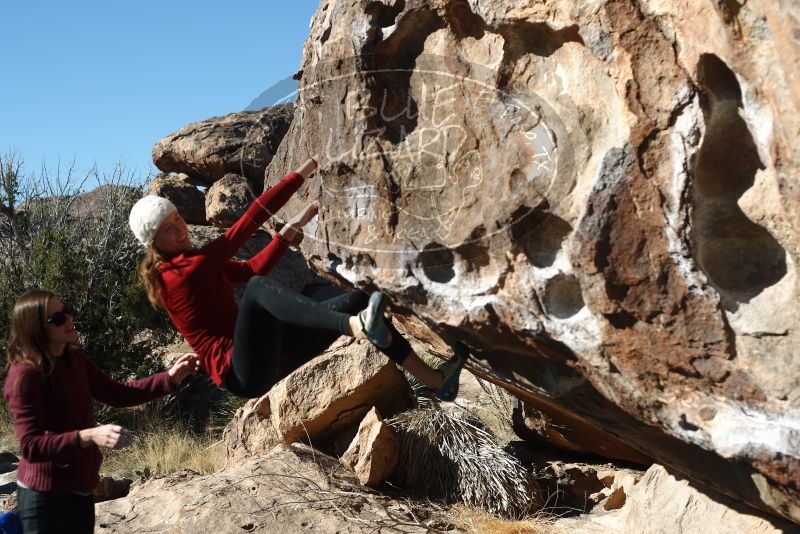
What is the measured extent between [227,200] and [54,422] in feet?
25.7

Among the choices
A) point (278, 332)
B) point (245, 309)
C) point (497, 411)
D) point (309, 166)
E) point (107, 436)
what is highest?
point (309, 166)

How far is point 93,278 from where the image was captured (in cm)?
1102

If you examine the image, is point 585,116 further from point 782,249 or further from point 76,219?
point 76,219

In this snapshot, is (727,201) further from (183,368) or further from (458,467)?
(458,467)

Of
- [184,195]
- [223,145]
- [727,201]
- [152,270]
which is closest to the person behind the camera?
[727,201]

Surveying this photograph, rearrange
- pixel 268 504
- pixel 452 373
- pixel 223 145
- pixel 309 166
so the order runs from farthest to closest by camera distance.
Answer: pixel 223 145 < pixel 268 504 < pixel 309 166 < pixel 452 373

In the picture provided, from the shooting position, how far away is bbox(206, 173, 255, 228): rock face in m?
11.1

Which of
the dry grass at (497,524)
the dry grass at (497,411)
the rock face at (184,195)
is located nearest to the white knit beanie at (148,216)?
the dry grass at (497,524)

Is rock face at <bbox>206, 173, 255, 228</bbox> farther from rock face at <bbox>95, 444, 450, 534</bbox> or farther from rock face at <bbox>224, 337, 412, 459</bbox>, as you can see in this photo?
rock face at <bbox>95, 444, 450, 534</bbox>

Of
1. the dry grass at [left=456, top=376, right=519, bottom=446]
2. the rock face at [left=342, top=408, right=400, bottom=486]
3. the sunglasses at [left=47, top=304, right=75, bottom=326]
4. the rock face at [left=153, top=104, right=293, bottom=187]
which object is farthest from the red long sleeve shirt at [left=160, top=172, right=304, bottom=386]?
the rock face at [left=153, top=104, right=293, bottom=187]

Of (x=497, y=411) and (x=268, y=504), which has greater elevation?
A: (x=497, y=411)

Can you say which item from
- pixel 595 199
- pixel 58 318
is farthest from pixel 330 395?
pixel 595 199

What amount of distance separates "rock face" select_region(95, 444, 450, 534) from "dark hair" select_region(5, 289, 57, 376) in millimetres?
2117

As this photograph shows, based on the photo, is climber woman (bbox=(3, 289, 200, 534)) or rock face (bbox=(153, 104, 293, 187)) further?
rock face (bbox=(153, 104, 293, 187))
